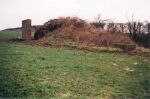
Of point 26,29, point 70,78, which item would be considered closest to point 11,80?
point 70,78

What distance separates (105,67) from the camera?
1130 cm

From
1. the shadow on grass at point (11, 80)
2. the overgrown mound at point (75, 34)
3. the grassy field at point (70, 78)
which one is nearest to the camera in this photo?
the shadow on grass at point (11, 80)

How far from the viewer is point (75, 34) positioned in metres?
21.4

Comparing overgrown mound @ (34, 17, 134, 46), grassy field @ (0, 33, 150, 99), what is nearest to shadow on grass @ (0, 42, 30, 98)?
grassy field @ (0, 33, 150, 99)

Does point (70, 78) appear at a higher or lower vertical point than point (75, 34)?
lower

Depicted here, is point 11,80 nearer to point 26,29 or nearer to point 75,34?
point 75,34

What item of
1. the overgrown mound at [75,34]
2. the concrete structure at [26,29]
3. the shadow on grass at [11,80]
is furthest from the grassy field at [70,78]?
the concrete structure at [26,29]

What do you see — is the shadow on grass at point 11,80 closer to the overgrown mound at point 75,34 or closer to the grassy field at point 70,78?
the grassy field at point 70,78

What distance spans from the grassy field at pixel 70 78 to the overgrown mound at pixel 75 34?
7.52 metres

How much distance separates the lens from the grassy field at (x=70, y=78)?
26.1 ft

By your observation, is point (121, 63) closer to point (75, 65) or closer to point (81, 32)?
point (75, 65)

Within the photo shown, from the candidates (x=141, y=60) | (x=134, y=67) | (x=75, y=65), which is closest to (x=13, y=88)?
(x=75, y=65)

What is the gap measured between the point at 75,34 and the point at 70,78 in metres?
12.3

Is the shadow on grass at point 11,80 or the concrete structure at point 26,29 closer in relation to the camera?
the shadow on grass at point 11,80
